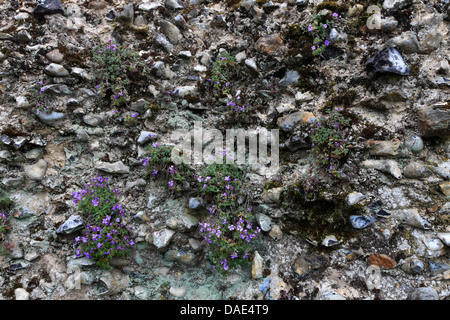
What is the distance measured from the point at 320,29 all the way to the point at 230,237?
3.32 metres

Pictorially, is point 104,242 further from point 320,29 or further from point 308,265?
point 320,29

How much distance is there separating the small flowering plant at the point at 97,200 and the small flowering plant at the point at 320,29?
3580 mm

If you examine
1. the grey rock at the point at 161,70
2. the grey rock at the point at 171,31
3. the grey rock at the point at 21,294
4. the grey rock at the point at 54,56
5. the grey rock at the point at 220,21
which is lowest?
the grey rock at the point at 21,294

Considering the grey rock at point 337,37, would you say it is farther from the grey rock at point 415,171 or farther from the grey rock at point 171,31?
the grey rock at point 171,31

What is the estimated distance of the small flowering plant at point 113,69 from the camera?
14.7 feet

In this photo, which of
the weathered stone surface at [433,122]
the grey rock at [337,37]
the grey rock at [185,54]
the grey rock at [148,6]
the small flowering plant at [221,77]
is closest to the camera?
the weathered stone surface at [433,122]

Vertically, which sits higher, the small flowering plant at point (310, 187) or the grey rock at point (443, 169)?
the grey rock at point (443, 169)

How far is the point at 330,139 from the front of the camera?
12.3 feet

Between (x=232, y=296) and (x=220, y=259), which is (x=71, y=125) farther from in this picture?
(x=232, y=296)

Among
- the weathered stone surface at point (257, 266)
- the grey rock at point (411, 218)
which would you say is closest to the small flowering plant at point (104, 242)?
the weathered stone surface at point (257, 266)

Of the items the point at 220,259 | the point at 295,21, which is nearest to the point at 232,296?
the point at 220,259

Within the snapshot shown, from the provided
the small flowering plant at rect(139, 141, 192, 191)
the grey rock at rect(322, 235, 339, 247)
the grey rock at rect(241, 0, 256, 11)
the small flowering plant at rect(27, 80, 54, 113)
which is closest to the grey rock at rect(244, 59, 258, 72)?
the grey rock at rect(241, 0, 256, 11)

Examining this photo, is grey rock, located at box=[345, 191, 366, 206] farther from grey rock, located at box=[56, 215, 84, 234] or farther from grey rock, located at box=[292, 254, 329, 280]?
grey rock, located at box=[56, 215, 84, 234]

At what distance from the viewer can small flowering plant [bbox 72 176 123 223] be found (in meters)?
3.84
